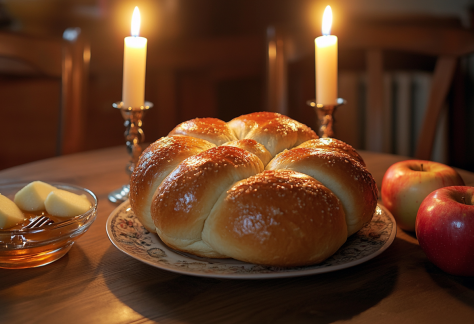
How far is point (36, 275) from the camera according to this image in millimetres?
771

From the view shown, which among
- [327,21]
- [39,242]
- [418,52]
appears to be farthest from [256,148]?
[418,52]

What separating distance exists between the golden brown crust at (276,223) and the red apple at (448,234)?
164mm

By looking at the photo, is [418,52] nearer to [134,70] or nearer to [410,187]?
[410,187]

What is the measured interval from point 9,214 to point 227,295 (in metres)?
0.41

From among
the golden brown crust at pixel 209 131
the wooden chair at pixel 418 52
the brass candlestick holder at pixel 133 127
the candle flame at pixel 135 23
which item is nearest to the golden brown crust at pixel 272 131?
the golden brown crust at pixel 209 131

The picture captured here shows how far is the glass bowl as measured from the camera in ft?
2.47

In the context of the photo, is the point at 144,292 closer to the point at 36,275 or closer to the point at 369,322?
the point at 36,275

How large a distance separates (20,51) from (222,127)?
1181 mm

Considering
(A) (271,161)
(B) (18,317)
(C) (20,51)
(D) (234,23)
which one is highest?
(D) (234,23)

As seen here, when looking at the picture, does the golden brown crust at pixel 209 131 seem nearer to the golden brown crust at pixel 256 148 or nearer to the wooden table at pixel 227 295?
the golden brown crust at pixel 256 148

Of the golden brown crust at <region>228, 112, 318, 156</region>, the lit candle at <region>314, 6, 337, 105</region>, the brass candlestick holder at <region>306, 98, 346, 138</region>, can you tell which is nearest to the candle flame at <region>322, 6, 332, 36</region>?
the lit candle at <region>314, 6, 337, 105</region>

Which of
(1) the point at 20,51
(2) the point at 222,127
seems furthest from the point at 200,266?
(1) the point at 20,51

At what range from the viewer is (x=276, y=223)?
0.71 m

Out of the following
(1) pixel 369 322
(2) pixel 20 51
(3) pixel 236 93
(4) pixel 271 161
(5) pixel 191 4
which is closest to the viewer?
(1) pixel 369 322
